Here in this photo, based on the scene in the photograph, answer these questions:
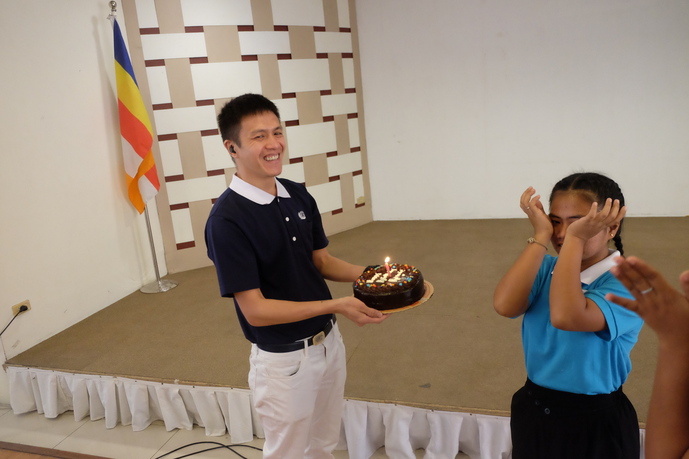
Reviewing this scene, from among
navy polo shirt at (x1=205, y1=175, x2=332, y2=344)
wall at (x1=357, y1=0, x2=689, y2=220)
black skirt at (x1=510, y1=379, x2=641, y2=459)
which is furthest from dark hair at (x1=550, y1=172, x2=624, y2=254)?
wall at (x1=357, y1=0, x2=689, y2=220)

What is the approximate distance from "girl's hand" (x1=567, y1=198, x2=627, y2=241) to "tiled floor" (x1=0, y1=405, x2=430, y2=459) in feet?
5.43

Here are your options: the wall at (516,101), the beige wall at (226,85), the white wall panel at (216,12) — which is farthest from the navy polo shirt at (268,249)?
the wall at (516,101)

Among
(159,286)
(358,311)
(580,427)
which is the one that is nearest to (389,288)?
(358,311)

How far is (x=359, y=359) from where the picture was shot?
288 centimetres

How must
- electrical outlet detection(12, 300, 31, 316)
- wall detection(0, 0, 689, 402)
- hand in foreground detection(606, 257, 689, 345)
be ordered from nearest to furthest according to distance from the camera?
1. hand in foreground detection(606, 257, 689, 345)
2. electrical outlet detection(12, 300, 31, 316)
3. wall detection(0, 0, 689, 402)

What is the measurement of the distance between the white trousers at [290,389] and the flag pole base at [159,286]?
2763 millimetres

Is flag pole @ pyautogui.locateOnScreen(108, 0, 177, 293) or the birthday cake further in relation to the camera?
flag pole @ pyautogui.locateOnScreen(108, 0, 177, 293)

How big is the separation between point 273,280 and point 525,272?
2.68 feet

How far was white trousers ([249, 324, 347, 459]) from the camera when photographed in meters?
1.71

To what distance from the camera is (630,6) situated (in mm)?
4883

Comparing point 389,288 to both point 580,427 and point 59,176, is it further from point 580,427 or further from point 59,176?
point 59,176

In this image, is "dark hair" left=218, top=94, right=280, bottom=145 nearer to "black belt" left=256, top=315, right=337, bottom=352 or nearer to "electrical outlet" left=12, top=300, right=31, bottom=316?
"black belt" left=256, top=315, right=337, bottom=352

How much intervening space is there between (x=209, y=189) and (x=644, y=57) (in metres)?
4.43

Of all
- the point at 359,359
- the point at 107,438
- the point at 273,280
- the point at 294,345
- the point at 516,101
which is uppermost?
the point at 516,101
